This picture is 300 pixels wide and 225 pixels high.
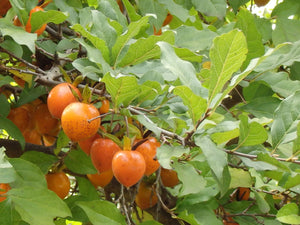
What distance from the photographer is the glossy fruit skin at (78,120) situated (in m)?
0.74

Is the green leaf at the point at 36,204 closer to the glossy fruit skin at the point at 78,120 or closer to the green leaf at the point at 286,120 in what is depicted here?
the glossy fruit skin at the point at 78,120

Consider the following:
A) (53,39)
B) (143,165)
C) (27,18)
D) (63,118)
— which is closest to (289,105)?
(143,165)

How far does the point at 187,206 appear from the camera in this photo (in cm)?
116

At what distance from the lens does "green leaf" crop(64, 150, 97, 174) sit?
1154 mm

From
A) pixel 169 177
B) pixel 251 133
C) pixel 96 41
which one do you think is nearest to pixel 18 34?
pixel 96 41

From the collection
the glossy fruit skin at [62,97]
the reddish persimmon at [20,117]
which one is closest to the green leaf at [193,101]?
the glossy fruit skin at [62,97]

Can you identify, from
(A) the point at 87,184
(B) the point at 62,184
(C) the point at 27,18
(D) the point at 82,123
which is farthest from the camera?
(A) the point at 87,184

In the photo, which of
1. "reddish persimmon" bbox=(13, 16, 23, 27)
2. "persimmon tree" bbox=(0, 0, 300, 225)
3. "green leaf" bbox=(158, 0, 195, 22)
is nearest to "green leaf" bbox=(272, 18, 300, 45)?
"persimmon tree" bbox=(0, 0, 300, 225)

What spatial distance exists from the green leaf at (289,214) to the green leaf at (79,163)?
0.50m

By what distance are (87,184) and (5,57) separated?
45 cm

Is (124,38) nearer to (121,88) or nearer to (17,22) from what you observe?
(121,88)

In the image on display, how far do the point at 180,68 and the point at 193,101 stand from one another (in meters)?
0.07

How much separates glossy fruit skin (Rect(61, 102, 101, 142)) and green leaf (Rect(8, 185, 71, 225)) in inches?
8.0

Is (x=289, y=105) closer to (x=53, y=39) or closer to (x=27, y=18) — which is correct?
(x=27, y=18)
